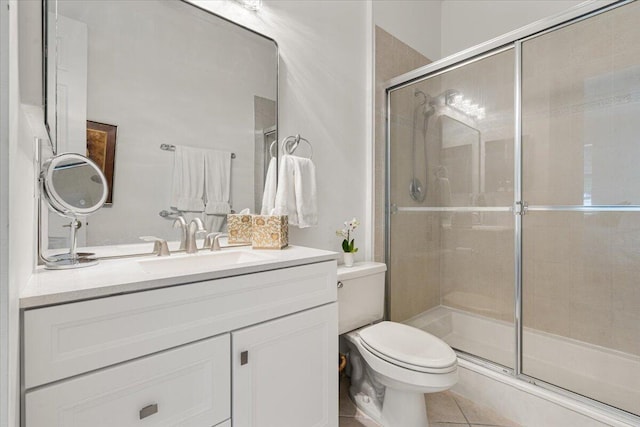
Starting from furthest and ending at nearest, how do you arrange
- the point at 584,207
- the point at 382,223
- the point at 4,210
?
the point at 382,223 → the point at 584,207 → the point at 4,210

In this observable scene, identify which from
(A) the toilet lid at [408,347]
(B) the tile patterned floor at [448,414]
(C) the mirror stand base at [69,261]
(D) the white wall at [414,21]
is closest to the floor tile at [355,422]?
(B) the tile patterned floor at [448,414]

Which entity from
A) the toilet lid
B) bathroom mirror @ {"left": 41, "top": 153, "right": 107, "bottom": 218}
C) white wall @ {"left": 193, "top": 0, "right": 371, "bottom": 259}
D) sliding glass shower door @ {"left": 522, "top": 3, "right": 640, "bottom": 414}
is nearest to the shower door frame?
sliding glass shower door @ {"left": 522, "top": 3, "right": 640, "bottom": 414}

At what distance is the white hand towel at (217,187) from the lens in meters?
1.39

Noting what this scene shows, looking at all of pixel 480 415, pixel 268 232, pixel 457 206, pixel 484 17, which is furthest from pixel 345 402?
pixel 484 17

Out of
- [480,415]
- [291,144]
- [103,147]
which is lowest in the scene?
[480,415]

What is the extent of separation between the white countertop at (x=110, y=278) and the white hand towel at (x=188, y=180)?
29cm

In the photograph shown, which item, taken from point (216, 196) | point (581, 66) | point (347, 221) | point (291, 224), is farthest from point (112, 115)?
point (581, 66)

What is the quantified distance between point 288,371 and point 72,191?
95 centimetres

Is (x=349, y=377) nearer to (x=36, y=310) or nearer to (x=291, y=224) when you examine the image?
(x=291, y=224)

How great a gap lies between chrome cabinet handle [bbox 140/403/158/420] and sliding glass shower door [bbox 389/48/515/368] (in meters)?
1.66

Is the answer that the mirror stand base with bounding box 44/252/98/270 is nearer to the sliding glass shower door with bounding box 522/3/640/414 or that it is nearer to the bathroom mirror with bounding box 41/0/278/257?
the bathroom mirror with bounding box 41/0/278/257

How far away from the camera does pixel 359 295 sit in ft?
5.59

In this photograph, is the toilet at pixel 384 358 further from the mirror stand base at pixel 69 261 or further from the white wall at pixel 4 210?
the white wall at pixel 4 210

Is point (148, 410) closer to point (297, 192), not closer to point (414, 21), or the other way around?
point (297, 192)
